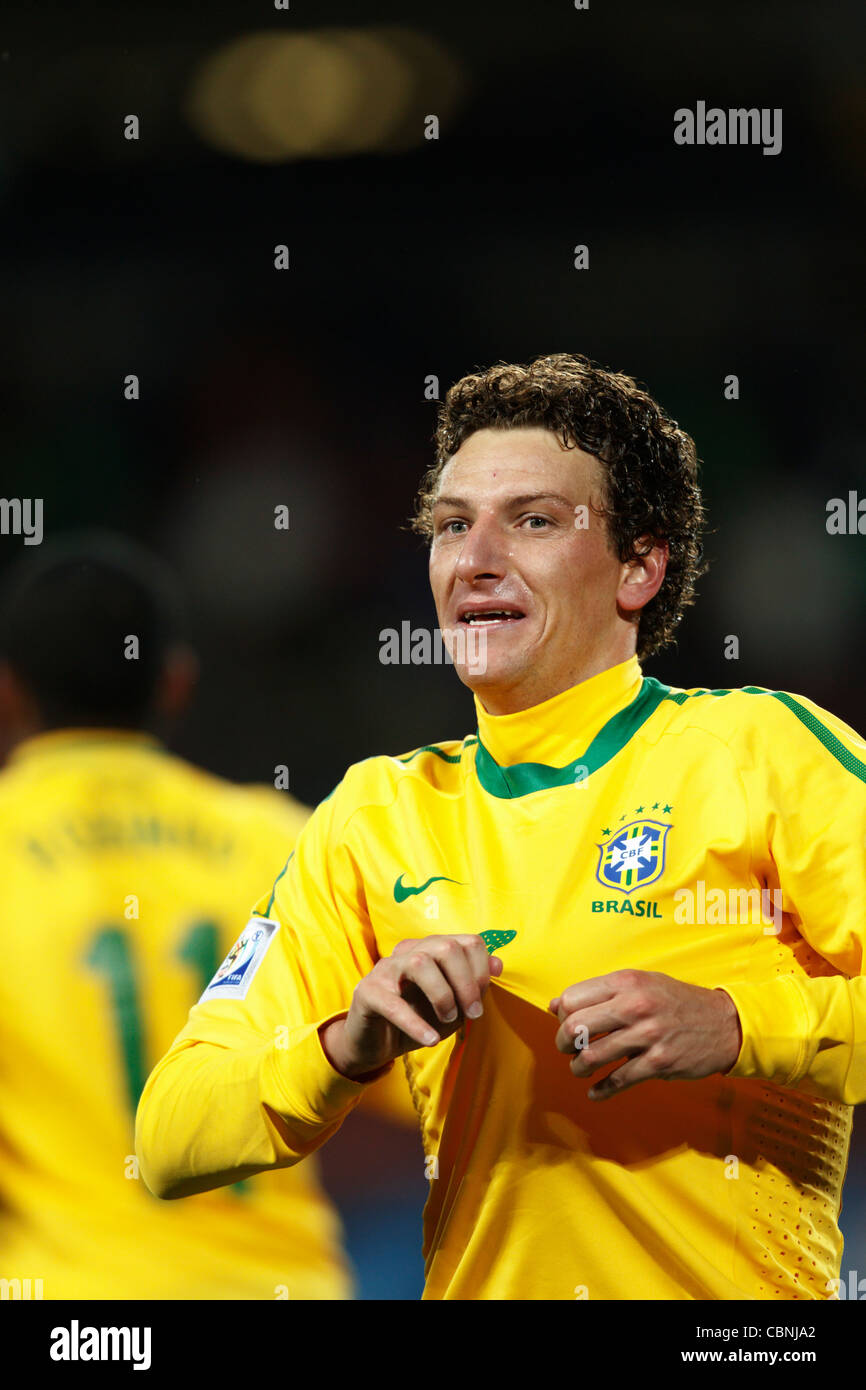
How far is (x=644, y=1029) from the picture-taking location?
155 cm

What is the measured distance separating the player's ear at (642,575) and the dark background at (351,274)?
48 cm

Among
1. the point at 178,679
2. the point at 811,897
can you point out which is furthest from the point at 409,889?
the point at 178,679

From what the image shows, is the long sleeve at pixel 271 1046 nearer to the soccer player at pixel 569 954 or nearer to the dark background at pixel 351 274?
the soccer player at pixel 569 954

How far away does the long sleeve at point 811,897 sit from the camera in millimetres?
1639

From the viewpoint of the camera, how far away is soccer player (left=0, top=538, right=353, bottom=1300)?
252 centimetres

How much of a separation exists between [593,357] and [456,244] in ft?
1.20

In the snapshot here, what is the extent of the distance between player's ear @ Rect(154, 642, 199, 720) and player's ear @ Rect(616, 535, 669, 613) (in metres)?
0.98

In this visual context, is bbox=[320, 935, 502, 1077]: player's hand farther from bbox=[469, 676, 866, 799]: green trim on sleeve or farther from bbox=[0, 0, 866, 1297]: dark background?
bbox=[0, 0, 866, 1297]: dark background

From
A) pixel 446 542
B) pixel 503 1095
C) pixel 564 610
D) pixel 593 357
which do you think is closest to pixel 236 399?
pixel 593 357

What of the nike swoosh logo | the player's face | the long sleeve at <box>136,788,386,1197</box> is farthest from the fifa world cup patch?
the player's face

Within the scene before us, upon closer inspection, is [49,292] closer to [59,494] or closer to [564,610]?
[59,494]

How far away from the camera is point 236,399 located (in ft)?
8.80
